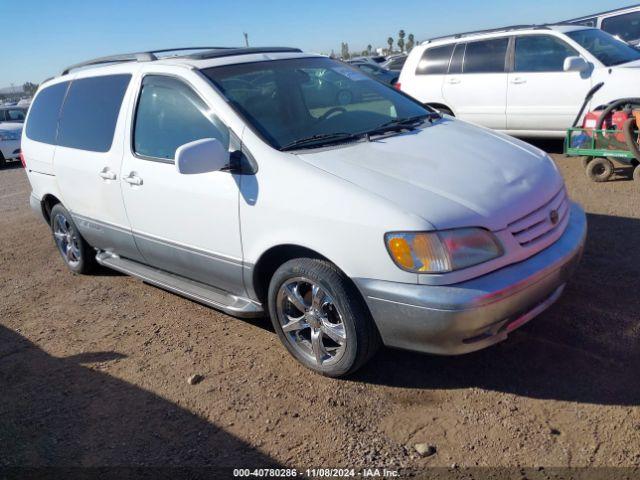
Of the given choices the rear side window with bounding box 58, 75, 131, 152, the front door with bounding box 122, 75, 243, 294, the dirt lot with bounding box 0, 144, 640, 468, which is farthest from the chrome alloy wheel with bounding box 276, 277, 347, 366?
the rear side window with bounding box 58, 75, 131, 152

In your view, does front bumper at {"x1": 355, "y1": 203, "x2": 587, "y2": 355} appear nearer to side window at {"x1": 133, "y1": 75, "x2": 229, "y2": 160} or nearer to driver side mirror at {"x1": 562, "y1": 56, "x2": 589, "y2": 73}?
side window at {"x1": 133, "y1": 75, "x2": 229, "y2": 160}

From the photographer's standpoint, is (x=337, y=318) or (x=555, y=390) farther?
(x=337, y=318)

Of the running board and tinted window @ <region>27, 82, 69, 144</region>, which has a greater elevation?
tinted window @ <region>27, 82, 69, 144</region>

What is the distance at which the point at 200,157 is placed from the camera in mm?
3197

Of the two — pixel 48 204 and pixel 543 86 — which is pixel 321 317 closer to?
pixel 48 204

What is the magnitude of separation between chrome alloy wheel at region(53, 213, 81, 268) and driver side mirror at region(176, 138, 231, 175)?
Answer: 2506mm

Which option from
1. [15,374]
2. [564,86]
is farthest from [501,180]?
[564,86]

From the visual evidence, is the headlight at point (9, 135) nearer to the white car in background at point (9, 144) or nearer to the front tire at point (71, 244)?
the white car in background at point (9, 144)

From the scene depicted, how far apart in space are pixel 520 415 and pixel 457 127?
1.97 meters

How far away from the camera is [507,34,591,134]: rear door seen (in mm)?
7508

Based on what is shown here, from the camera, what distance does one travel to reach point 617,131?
20.8 feet

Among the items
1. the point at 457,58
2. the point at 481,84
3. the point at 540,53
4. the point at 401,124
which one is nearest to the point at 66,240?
the point at 401,124

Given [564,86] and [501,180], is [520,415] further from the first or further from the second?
[564,86]

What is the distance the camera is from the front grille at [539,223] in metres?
2.91
